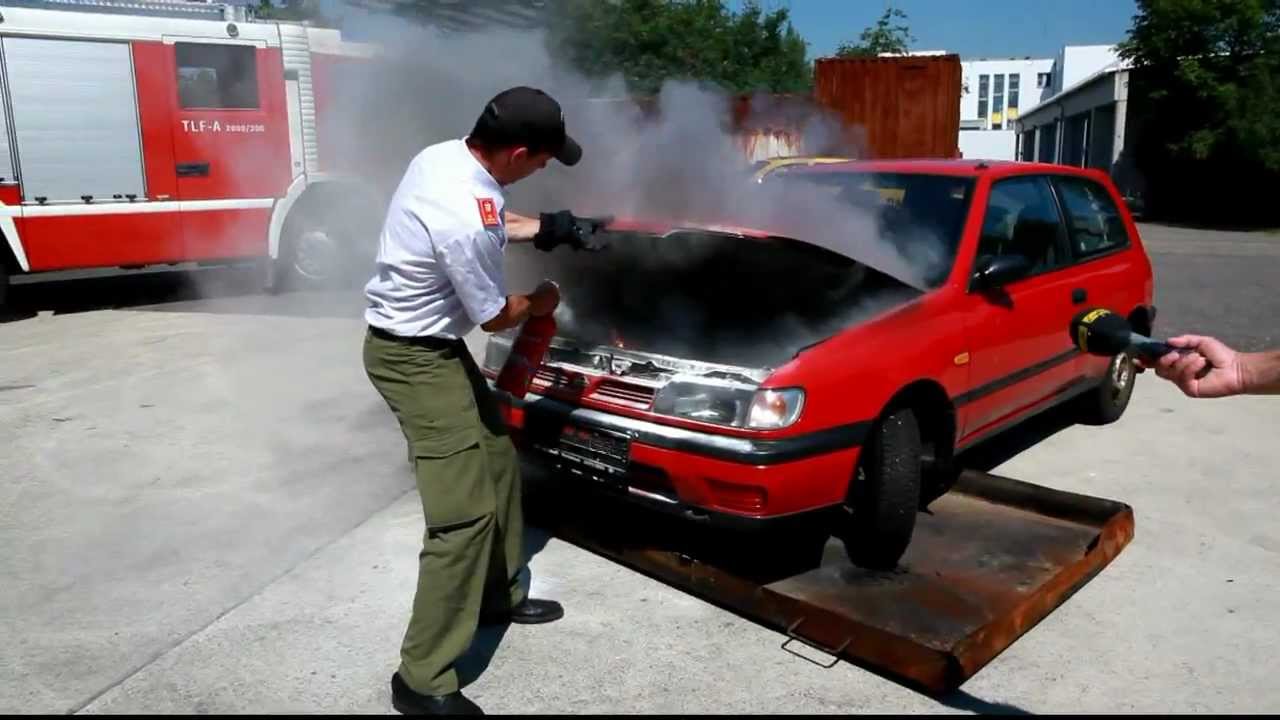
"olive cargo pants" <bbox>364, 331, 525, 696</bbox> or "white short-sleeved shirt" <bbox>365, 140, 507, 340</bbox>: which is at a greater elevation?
"white short-sleeved shirt" <bbox>365, 140, 507, 340</bbox>

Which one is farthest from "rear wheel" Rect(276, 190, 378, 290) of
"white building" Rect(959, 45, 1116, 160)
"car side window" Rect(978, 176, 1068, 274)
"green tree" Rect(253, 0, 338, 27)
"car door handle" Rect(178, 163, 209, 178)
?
"white building" Rect(959, 45, 1116, 160)

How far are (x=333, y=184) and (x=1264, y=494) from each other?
8623 millimetres

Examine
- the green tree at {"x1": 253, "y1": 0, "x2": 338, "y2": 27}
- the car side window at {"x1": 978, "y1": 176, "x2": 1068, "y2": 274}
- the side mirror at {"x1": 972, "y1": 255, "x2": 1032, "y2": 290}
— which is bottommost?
the side mirror at {"x1": 972, "y1": 255, "x2": 1032, "y2": 290}

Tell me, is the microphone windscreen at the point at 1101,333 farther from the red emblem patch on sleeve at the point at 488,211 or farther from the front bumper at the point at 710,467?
the red emblem patch on sleeve at the point at 488,211

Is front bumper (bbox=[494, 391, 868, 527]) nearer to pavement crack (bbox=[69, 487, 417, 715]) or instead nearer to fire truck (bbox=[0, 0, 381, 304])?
pavement crack (bbox=[69, 487, 417, 715])

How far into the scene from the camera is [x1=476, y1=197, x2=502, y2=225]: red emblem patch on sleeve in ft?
8.28

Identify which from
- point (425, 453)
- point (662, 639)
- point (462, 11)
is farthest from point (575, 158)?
point (462, 11)

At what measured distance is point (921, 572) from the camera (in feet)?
11.0

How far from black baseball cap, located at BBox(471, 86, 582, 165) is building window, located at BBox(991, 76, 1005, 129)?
231 ft

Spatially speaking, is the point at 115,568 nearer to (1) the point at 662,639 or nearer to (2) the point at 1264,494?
(1) the point at 662,639

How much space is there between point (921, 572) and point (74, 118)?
342 inches

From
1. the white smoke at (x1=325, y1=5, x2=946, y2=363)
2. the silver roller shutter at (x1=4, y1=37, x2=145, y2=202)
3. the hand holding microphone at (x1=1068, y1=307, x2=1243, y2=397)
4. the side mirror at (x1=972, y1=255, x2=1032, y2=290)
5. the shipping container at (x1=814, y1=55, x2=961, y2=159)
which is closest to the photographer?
the hand holding microphone at (x1=1068, y1=307, x2=1243, y2=397)

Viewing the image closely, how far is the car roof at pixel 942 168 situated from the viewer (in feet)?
14.3

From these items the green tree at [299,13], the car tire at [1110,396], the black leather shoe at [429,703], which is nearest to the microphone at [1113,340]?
the black leather shoe at [429,703]
